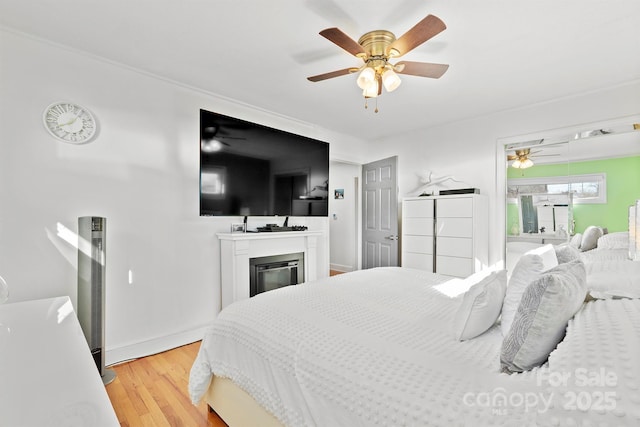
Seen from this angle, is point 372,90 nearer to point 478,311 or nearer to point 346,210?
point 478,311

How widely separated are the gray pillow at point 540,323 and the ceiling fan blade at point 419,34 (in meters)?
1.36

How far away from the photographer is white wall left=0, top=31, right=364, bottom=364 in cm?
206

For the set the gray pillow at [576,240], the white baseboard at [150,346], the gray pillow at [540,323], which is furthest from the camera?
the gray pillow at [576,240]

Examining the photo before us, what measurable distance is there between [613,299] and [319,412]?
49.2 inches

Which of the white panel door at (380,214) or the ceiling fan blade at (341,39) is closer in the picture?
the ceiling fan blade at (341,39)

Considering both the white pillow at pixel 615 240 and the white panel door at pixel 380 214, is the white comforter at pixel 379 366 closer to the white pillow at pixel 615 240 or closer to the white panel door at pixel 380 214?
the white pillow at pixel 615 240

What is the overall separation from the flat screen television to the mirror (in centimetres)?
230

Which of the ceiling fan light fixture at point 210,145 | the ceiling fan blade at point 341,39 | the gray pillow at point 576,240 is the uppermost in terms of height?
the ceiling fan blade at point 341,39

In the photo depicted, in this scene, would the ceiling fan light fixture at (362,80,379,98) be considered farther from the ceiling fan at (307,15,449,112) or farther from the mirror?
the mirror

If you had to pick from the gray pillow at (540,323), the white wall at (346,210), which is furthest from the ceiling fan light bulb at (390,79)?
the white wall at (346,210)

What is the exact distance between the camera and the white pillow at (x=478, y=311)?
4.04 feet

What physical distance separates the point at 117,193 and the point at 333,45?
2.13 meters

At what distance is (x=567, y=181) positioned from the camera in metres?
3.08

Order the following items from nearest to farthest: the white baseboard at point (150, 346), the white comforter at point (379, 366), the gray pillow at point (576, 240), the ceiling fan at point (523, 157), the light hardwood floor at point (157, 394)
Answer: the white comforter at point (379, 366), the light hardwood floor at point (157, 394), the white baseboard at point (150, 346), the gray pillow at point (576, 240), the ceiling fan at point (523, 157)
